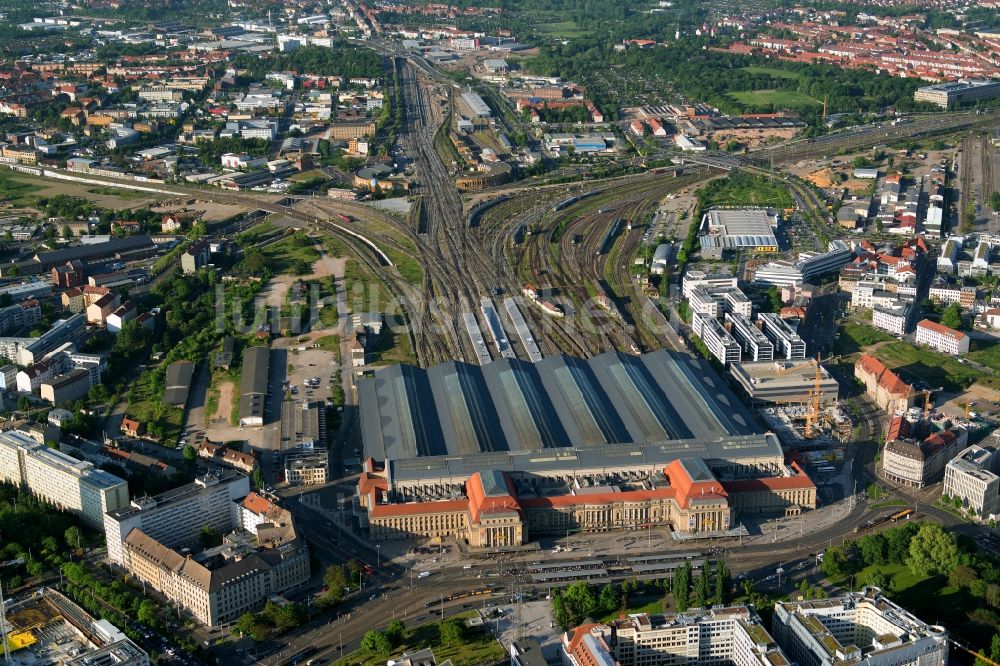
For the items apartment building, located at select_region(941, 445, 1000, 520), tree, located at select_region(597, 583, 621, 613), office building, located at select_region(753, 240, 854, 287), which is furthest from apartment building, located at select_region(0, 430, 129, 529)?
office building, located at select_region(753, 240, 854, 287)

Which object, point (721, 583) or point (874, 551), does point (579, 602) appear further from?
point (874, 551)

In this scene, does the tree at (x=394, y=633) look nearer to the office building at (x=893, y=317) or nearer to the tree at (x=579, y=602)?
the tree at (x=579, y=602)

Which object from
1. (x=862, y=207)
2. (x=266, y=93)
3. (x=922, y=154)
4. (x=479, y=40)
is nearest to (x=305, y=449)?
(x=862, y=207)

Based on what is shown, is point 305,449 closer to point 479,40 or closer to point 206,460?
point 206,460

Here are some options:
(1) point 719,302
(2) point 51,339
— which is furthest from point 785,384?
(2) point 51,339

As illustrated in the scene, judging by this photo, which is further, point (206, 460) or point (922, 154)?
point (922, 154)
